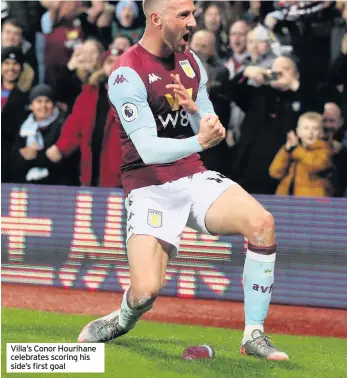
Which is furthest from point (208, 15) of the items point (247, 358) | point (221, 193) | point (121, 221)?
point (247, 358)

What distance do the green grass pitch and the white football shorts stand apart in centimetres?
82

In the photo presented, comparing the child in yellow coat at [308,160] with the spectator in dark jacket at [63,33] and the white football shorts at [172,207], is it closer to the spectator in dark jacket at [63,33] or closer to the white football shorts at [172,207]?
the white football shorts at [172,207]

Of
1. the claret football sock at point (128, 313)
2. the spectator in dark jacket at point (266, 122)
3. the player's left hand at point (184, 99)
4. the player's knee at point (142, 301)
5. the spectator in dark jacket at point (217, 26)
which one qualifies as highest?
the spectator in dark jacket at point (217, 26)

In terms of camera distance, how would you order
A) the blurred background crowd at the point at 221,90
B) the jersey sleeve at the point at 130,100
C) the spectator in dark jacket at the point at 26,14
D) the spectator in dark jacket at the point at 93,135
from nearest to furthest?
1. the jersey sleeve at the point at 130,100
2. the blurred background crowd at the point at 221,90
3. the spectator in dark jacket at the point at 93,135
4. the spectator in dark jacket at the point at 26,14

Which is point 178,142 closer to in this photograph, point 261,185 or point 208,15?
point 261,185

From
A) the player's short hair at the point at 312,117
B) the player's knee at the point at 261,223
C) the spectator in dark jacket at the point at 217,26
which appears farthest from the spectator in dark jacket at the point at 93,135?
the player's knee at the point at 261,223

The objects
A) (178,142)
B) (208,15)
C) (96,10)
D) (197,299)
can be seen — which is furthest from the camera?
(96,10)

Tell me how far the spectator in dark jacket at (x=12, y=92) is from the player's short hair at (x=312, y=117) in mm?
3320

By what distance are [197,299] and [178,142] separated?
2.53 meters

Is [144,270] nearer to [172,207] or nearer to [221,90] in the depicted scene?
[172,207]

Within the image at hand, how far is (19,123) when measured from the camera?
36.9 feet

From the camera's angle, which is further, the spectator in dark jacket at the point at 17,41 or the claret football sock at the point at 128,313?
A: the spectator in dark jacket at the point at 17,41

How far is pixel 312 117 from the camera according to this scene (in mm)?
9234

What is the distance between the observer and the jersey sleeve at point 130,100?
6.77 m
